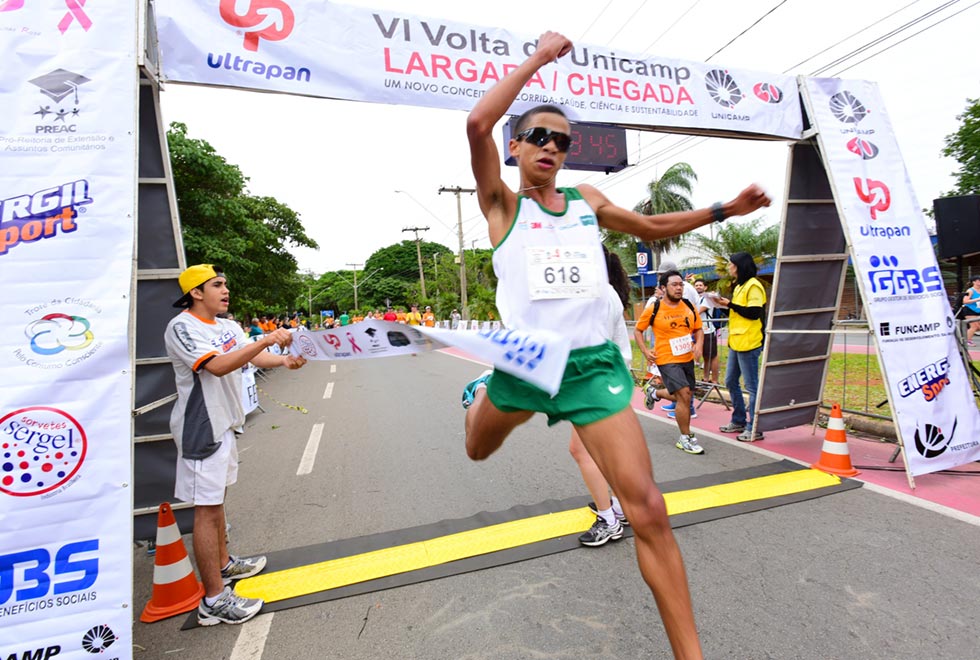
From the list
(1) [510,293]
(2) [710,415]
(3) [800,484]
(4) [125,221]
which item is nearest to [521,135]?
(1) [510,293]

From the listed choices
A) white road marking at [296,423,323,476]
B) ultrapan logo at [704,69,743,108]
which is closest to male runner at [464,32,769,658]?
ultrapan logo at [704,69,743,108]

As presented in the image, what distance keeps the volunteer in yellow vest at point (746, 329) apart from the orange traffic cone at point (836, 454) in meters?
1.08

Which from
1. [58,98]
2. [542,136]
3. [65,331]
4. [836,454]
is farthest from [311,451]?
[836,454]

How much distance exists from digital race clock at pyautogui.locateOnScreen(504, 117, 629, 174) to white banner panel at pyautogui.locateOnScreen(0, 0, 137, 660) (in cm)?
401

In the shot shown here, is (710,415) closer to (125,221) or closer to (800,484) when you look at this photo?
(800,484)

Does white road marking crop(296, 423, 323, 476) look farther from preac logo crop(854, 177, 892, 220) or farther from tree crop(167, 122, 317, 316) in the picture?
tree crop(167, 122, 317, 316)

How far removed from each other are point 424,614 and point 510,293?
6.02 ft

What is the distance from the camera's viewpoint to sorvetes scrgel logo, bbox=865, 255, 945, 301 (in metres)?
4.55

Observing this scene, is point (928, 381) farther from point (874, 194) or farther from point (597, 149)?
point (597, 149)

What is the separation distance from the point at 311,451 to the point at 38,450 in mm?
4572

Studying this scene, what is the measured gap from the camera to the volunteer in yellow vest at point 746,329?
5.89 metres

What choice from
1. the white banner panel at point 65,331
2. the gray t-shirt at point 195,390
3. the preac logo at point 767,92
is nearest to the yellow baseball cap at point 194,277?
the gray t-shirt at point 195,390

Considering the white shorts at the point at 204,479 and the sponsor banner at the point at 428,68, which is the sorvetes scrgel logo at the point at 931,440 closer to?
the sponsor banner at the point at 428,68

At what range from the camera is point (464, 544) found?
11.9 feet
